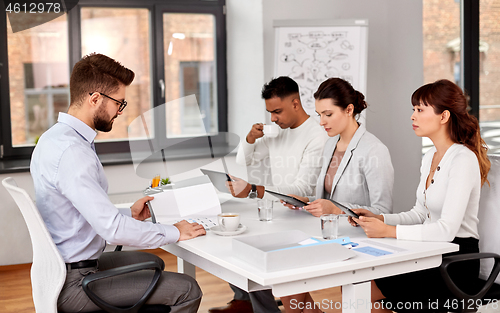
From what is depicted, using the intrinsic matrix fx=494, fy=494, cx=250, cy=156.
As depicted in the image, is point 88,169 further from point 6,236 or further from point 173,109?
point 6,236

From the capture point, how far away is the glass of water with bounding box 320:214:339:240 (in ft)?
5.65

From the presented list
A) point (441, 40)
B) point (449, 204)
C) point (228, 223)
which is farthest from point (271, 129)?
point (441, 40)

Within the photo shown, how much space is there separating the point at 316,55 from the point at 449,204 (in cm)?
251

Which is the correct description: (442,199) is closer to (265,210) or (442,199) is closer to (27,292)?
(265,210)

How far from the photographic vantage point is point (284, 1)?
14.0ft

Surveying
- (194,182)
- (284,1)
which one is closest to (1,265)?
(194,182)

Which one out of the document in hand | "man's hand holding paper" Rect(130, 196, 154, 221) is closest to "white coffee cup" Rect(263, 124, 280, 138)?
the document in hand

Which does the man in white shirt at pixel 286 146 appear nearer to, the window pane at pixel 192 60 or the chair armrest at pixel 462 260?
the chair armrest at pixel 462 260

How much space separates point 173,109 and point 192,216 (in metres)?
0.60

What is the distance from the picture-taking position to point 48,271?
1625 millimetres

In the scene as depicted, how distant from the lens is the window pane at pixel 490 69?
416 cm

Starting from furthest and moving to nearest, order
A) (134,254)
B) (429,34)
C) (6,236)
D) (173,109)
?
1. (429,34)
2. (6,236)
3. (173,109)
4. (134,254)

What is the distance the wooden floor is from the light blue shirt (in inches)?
51.5

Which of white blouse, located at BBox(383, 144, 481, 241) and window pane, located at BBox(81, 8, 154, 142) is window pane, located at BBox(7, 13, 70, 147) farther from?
white blouse, located at BBox(383, 144, 481, 241)
